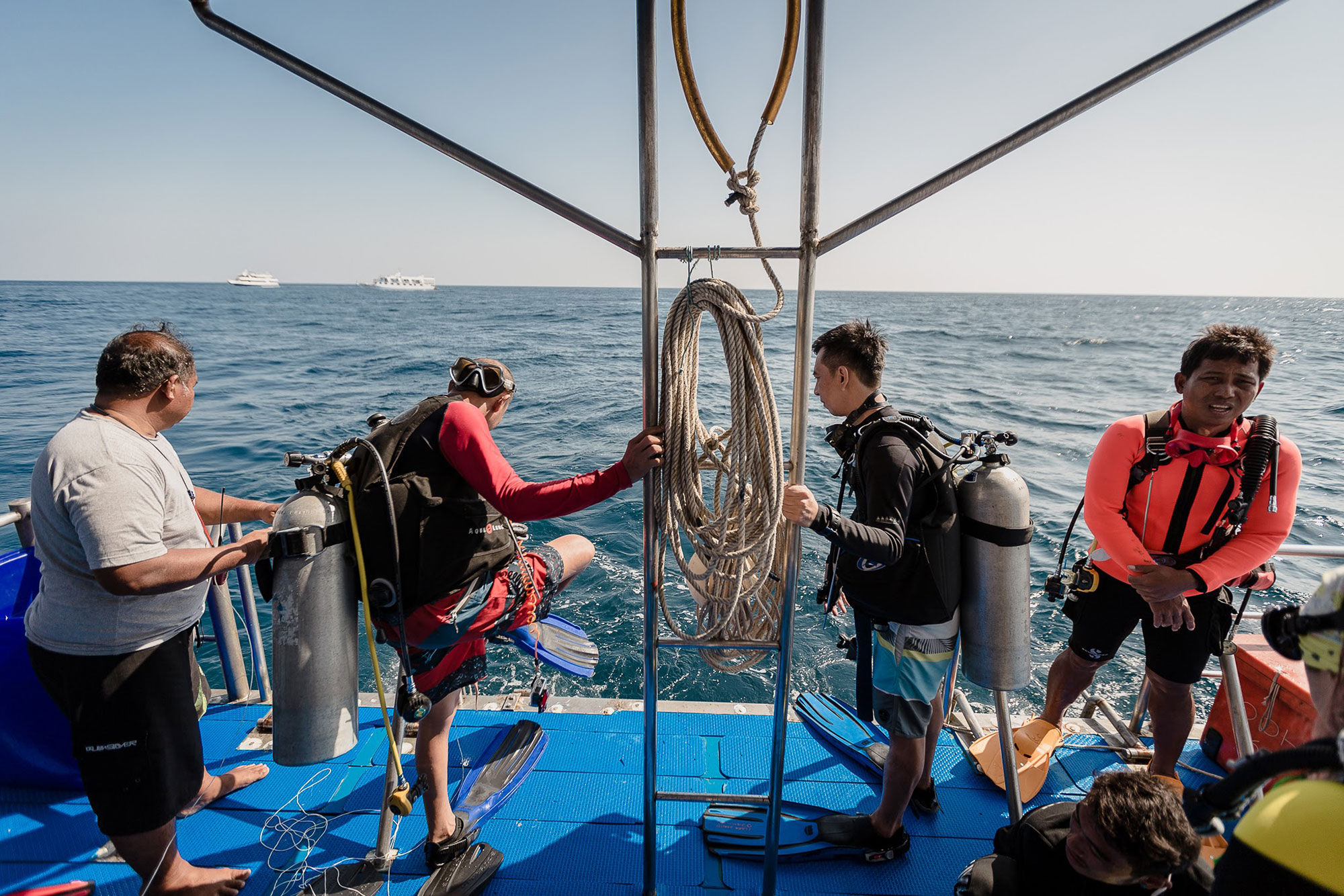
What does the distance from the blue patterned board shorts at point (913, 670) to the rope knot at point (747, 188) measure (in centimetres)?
154

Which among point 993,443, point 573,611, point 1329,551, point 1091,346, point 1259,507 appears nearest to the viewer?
point 993,443

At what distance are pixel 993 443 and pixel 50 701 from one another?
3779 millimetres

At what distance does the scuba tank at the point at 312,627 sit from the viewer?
1.93 m

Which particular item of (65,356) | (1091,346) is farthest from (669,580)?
(1091,346)

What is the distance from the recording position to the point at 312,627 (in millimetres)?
1965

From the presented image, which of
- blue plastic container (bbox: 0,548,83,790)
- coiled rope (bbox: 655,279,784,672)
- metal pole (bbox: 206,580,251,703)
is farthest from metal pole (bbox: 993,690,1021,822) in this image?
blue plastic container (bbox: 0,548,83,790)

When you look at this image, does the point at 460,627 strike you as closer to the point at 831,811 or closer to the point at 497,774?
the point at 497,774

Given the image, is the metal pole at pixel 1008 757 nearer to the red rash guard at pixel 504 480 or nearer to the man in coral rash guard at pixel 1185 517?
the man in coral rash guard at pixel 1185 517

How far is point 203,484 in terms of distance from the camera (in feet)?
32.0

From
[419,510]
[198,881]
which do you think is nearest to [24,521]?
[198,881]

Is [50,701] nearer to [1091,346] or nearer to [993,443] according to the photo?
[993,443]

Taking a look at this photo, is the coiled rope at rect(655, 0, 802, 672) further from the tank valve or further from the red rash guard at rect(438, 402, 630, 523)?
the tank valve

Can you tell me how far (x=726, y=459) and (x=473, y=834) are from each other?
184 cm

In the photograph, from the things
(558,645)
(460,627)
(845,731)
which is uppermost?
(460,627)
